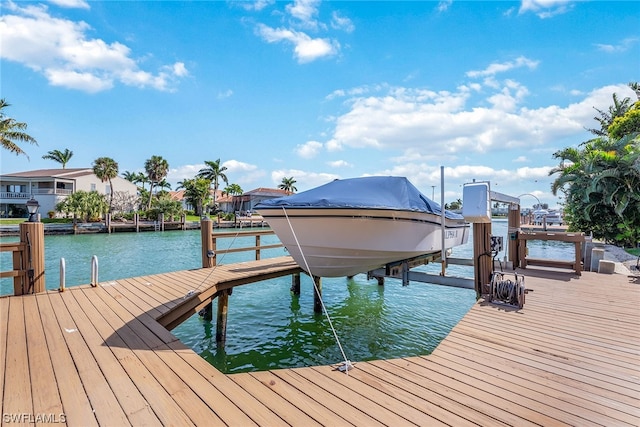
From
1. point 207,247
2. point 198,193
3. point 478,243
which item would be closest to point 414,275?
point 478,243

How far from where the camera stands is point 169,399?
99.9 inches

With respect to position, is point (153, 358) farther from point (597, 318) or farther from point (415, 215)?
point (597, 318)

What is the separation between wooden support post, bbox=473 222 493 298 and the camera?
5.59 meters

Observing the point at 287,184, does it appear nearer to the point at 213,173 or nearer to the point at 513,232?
the point at 213,173

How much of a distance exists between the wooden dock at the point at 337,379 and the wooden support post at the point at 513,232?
290 cm

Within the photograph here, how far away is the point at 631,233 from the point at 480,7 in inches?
566

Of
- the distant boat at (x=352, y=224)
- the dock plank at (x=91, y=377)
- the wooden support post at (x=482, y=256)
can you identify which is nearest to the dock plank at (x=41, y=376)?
the dock plank at (x=91, y=377)

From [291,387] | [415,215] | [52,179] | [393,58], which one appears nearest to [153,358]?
[291,387]

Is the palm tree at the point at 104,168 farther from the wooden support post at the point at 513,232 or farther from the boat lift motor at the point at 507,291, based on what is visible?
the boat lift motor at the point at 507,291

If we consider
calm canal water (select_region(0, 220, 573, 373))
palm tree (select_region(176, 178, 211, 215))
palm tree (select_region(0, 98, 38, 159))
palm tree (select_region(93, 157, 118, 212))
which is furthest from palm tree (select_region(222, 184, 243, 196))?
calm canal water (select_region(0, 220, 573, 373))

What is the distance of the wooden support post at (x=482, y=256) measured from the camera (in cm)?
559

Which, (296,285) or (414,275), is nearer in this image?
(414,275)

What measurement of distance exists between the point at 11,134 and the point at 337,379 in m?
36.9

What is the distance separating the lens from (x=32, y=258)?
5.35 m
